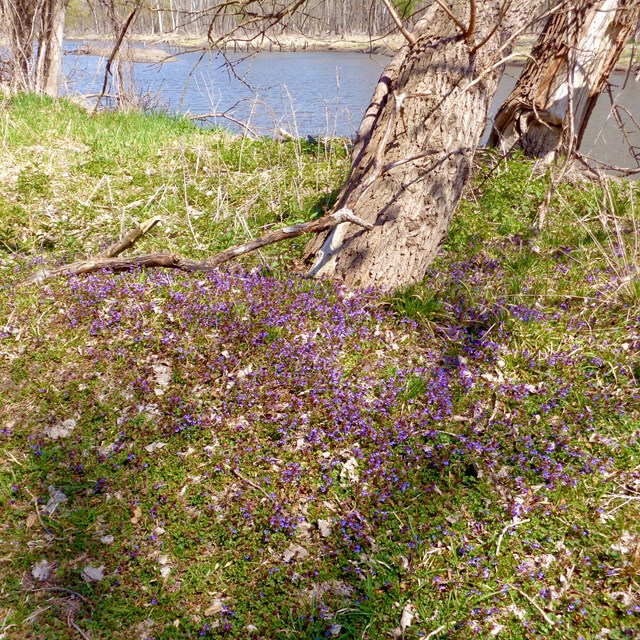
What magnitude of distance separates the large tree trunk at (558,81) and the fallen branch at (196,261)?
121 inches

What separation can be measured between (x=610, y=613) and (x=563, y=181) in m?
4.80

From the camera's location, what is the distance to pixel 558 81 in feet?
20.6

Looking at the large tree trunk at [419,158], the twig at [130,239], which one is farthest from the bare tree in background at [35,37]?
the large tree trunk at [419,158]

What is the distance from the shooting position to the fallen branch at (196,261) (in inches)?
175

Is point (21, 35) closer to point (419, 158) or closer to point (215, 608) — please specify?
point (419, 158)

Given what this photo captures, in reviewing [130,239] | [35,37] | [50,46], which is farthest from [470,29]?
[35,37]

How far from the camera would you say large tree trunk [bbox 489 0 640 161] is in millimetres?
6047

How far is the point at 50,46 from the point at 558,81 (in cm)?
1053

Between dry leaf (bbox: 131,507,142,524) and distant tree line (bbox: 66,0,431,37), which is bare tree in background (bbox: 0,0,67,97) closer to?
distant tree line (bbox: 66,0,431,37)

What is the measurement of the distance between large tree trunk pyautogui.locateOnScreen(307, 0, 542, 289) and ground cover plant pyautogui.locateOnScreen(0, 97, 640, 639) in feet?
0.96

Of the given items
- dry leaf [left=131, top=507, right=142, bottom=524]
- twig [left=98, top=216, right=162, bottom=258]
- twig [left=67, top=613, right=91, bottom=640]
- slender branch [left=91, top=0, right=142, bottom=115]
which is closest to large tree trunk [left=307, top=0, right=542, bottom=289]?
twig [left=98, top=216, right=162, bottom=258]

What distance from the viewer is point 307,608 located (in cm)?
268

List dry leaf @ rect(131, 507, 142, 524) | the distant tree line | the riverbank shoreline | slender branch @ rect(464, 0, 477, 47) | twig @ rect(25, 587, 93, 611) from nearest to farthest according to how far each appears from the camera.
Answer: twig @ rect(25, 587, 93, 611) → dry leaf @ rect(131, 507, 142, 524) → slender branch @ rect(464, 0, 477, 47) → the distant tree line → the riverbank shoreline

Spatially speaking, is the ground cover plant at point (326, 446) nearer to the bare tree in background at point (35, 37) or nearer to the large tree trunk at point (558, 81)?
the large tree trunk at point (558, 81)
